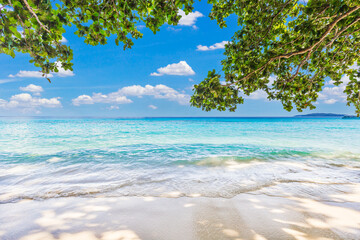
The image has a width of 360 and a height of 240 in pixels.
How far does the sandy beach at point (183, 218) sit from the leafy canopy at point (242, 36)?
2.97m

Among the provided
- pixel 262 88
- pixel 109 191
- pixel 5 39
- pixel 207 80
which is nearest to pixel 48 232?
pixel 109 191

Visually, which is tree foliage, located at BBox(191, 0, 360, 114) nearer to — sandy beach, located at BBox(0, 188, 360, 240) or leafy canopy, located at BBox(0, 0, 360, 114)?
leafy canopy, located at BBox(0, 0, 360, 114)

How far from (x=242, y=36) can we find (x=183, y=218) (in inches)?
226

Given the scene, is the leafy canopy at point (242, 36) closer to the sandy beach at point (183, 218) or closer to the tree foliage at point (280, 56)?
the tree foliage at point (280, 56)

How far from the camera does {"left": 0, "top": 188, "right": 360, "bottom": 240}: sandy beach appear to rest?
2.79m

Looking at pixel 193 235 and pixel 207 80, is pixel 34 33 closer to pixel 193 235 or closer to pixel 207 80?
pixel 207 80

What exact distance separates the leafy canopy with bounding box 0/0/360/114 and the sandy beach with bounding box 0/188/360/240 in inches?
117

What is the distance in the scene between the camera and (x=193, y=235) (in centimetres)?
277

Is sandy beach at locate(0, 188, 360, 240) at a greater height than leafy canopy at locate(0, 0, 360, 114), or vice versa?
leafy canopy at locate(0, 0, 360, 114)

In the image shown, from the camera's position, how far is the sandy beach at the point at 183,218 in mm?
2789

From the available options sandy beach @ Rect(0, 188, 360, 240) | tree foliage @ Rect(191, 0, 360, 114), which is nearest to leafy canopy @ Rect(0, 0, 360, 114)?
tree foliage @ Rect(191, 0, 360, 114)

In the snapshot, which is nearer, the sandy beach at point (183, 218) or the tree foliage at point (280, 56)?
the sandy beach at point (183, 218)

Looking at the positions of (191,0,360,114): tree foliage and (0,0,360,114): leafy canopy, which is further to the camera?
(191,0,360,114): tree foliage

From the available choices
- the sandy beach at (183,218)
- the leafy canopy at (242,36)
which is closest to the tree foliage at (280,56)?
the leafy canopy at (242,36)
